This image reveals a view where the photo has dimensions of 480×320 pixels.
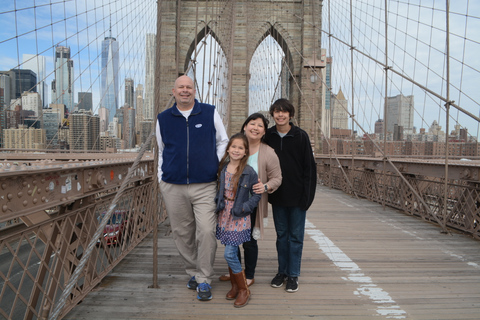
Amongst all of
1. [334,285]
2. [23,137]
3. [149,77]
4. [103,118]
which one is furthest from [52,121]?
[334,285]

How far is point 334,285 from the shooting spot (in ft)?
8.18

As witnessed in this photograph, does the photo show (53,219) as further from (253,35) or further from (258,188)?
(253,35)

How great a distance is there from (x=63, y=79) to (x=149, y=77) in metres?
3.44

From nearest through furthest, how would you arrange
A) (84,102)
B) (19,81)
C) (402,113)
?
1. (19,81)
2. (84,102)
3. (402,113)

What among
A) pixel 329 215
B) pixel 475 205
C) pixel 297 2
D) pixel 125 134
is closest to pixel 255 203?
pixel 475 205

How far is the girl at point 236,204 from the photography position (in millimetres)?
2139

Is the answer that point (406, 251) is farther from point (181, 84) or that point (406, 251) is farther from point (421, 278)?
point (181, 84)

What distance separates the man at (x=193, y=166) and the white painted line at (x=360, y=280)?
3.15ft

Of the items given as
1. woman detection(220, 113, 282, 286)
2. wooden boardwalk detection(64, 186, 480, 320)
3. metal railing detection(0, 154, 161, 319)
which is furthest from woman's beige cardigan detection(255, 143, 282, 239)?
metal railing detection(0, 154, 161, 319)

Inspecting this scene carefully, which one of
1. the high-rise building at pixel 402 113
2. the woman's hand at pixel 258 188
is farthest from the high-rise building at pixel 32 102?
the high-rise building at pixel 402 113

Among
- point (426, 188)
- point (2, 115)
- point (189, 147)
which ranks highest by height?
point (2, 115)

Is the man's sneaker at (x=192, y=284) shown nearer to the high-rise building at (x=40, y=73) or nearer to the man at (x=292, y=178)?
the man at (x=292, y=178)

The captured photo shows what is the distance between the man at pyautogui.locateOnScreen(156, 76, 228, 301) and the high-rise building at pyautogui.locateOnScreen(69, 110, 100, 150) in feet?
16.1

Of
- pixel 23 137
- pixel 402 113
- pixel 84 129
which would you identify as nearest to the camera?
pixel 23 137
